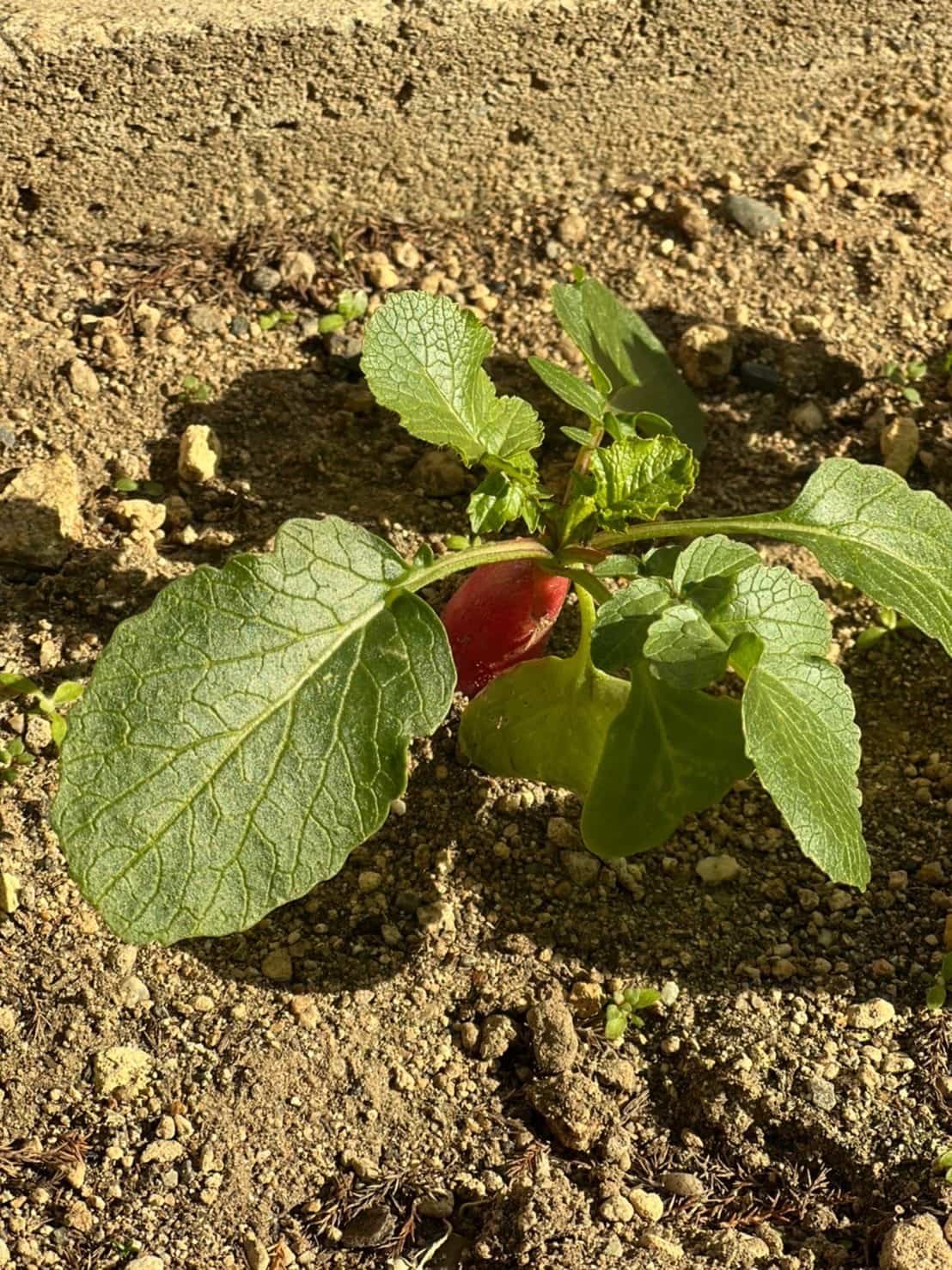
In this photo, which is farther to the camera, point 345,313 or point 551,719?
point 345,313

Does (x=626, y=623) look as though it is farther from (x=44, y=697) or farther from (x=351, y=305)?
(x=351, y=305)

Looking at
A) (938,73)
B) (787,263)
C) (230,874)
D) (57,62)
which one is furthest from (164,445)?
(938,73)

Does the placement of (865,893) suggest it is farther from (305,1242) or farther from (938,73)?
(938,73)

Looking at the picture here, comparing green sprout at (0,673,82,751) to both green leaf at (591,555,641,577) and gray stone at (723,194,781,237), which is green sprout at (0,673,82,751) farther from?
gray stone at (723,194,781,237)

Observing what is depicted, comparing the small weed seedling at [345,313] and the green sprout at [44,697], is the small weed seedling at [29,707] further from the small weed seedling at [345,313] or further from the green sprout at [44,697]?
the small weed seedling at [345,313]

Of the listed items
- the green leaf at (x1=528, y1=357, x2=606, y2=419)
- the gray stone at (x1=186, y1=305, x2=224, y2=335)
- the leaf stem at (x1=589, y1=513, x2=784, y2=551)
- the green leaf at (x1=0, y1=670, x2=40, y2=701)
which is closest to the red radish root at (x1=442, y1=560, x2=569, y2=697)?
the leaf stem at (x1=589, y1=513, x2=784, y2=551)

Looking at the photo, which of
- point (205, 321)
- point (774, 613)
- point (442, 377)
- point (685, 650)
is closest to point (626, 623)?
point (685, 650)
